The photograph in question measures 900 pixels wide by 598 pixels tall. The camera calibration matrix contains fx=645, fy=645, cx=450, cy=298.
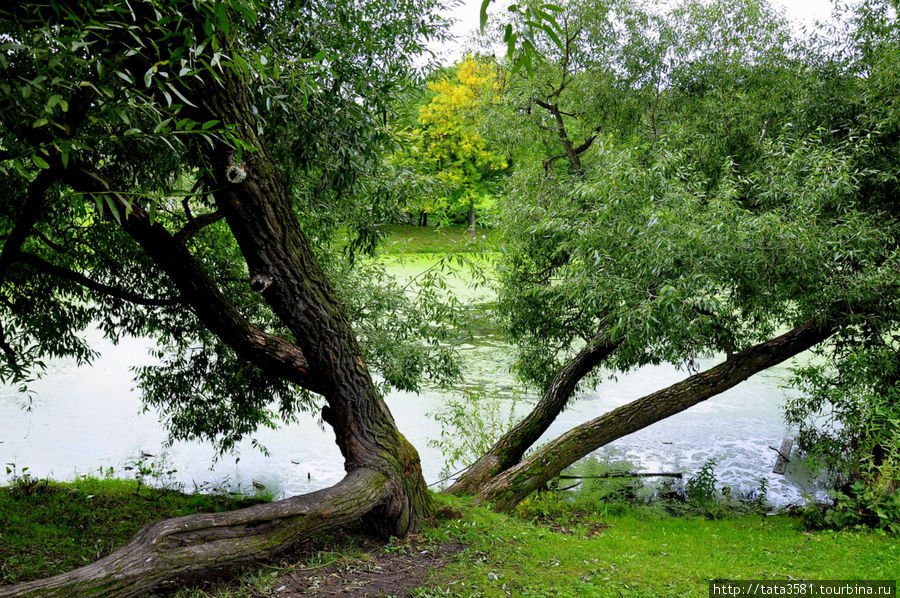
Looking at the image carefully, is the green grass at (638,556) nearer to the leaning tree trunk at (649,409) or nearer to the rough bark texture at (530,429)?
the leaning tree trunk at (649,409)

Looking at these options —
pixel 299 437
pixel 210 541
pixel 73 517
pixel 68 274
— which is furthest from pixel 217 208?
pixel 299 437

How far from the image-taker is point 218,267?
217 inches

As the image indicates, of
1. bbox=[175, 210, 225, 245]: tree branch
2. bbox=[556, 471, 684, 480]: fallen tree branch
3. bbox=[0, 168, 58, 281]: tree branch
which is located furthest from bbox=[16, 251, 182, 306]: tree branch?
bbox=[556, 471, 684, 480]: fallen tree branch

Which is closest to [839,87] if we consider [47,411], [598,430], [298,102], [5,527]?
[598,430]

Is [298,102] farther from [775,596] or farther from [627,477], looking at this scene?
[627,477]

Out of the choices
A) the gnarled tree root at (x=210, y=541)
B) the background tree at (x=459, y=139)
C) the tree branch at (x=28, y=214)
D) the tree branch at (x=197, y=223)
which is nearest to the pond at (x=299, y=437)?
the background tree at (x=459, y=139)

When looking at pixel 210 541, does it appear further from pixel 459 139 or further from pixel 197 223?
pixel 459 139

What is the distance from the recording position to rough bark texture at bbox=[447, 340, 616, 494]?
6711 millimetres

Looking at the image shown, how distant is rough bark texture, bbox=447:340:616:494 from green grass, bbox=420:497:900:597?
85cm

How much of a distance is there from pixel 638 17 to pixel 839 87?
8.98 ft

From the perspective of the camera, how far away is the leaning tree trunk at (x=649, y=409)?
6477mm

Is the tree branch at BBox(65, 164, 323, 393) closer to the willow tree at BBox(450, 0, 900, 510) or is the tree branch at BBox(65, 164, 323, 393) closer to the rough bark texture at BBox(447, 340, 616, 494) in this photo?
the willow tree at BBox(450, 0, 900, 510)

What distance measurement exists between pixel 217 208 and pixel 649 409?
16.0 feet

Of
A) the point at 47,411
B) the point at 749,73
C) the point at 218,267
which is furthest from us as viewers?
the point at 47,411
